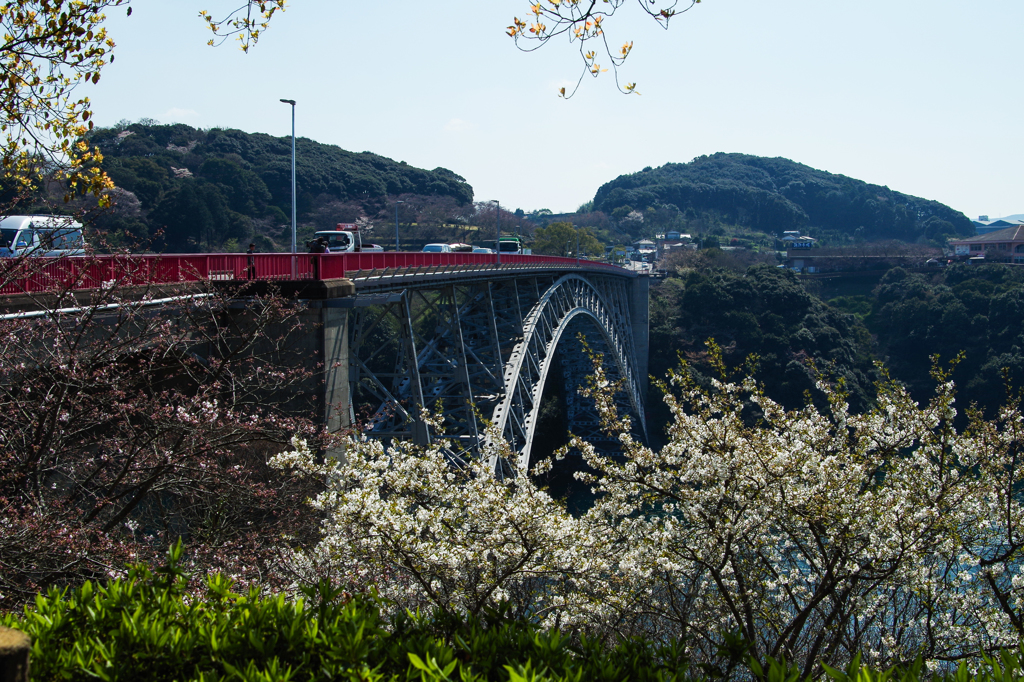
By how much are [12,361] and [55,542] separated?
2393mm

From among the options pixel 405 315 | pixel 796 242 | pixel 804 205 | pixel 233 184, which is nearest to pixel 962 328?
pixel 405 315

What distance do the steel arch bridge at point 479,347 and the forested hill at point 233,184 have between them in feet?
45.3

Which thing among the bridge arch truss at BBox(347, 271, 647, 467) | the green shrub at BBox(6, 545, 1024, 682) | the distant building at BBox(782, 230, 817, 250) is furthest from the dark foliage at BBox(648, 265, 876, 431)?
the distant building at BBox(782, 230, 817, 250)

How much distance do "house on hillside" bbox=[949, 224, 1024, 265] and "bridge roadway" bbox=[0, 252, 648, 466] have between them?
2629 inches

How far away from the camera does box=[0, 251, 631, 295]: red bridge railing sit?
7.88 metres

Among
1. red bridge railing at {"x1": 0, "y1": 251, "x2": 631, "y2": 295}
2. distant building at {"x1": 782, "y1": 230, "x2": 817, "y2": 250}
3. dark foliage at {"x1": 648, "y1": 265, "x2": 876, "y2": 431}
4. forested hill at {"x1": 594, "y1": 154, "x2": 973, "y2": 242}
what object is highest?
forested hill at {"x1": 594, "y1": 154, "x2": 973, "y2": 242}

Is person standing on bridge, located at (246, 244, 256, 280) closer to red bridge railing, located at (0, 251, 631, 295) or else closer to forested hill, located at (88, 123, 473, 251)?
red bridge railing, located at (0, 251, 631, 295)

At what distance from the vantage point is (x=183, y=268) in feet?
34.2

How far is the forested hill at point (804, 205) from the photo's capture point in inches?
5950

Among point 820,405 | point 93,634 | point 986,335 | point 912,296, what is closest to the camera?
point 93,634

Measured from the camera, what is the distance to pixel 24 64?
6.72 metres

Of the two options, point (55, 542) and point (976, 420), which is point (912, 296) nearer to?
point (976, 420)

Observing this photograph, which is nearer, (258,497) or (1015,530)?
(1015,530)

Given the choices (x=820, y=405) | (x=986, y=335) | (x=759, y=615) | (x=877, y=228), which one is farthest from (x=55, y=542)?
(x=877, y=228)
